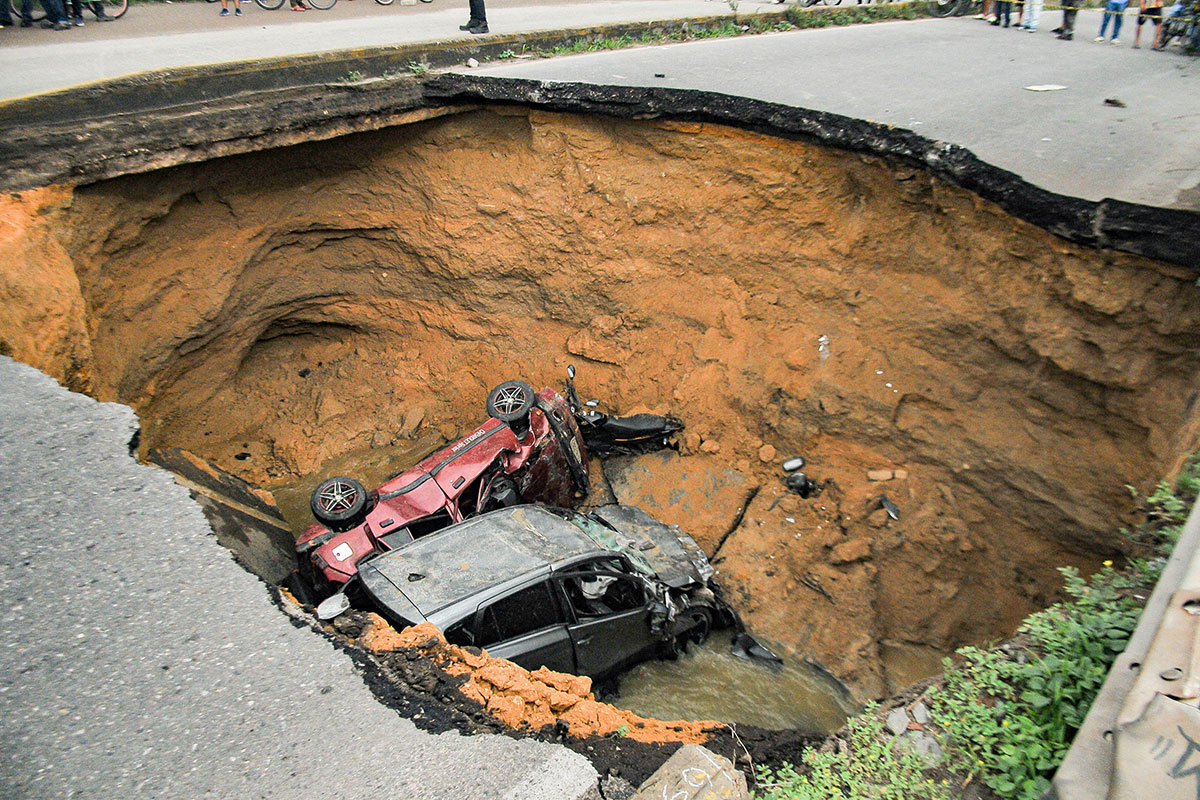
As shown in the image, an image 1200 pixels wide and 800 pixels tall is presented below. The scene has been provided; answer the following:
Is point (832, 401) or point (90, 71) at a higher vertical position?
point (90, 71)

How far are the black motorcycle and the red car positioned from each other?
38 cm

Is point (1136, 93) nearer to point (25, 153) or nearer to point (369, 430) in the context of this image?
point (369, 430)

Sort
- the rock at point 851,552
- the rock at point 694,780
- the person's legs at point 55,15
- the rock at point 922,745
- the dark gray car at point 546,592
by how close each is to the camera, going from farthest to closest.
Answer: the person's legs at point 55,15 < the rock at point 851,552 < the dark gray car at point 546,592 < the rock at point 922,745 < the rock at point 694,780

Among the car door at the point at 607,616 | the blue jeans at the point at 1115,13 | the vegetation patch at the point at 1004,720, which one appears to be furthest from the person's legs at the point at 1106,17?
the car door at the point at 607,616

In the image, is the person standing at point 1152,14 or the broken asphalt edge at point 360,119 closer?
the broken asphalt edge at point 360,119

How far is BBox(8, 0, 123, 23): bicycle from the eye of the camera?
1034 cm

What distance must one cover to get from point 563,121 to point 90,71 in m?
4.82

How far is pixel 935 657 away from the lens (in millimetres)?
6344

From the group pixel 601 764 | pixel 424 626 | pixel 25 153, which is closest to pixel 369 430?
pixel 25 153

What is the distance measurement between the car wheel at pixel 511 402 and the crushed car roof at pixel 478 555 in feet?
4.32

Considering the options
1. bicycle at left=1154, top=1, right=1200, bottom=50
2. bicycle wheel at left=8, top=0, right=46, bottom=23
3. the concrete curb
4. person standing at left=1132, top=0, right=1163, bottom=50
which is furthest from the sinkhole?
person standing at left=1132, top=0, right=1163, bottom=50

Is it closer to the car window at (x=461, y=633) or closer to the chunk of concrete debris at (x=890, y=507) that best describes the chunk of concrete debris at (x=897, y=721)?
the car window at (x=461, y=633)

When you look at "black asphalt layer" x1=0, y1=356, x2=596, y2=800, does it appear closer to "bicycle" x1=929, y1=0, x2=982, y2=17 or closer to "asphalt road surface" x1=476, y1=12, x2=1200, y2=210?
"asphalt road surface" x1=476, y1=12, x2=1200, y2=210

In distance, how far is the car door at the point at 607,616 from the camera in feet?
16.9
